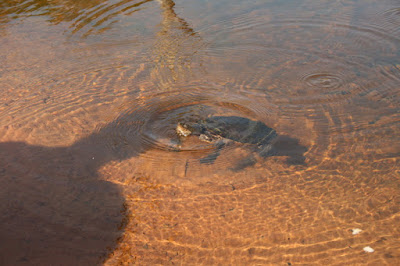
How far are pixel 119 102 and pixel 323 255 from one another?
14.0ft

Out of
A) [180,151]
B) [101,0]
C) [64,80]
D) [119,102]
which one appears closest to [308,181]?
[180,151]

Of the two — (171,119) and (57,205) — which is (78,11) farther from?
(57,205)

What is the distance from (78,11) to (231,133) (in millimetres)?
7660

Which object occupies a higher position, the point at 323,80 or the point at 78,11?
the point at 78,11

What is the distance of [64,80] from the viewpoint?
275 inches

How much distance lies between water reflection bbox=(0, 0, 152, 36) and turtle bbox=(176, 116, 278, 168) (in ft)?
17.3

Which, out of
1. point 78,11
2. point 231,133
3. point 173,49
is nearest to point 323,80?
point 231,133

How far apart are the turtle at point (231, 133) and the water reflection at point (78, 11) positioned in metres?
5.27

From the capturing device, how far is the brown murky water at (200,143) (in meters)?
3.87

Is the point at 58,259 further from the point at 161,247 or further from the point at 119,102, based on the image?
the point at 119,102

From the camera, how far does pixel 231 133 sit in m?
5.23

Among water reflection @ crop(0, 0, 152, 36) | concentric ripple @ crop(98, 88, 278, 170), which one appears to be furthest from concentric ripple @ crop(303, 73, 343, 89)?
water reflection @ crop(0, 0, 152, 36)

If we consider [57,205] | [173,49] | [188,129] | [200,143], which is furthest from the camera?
[173,49]

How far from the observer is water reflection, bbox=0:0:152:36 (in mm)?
9438
